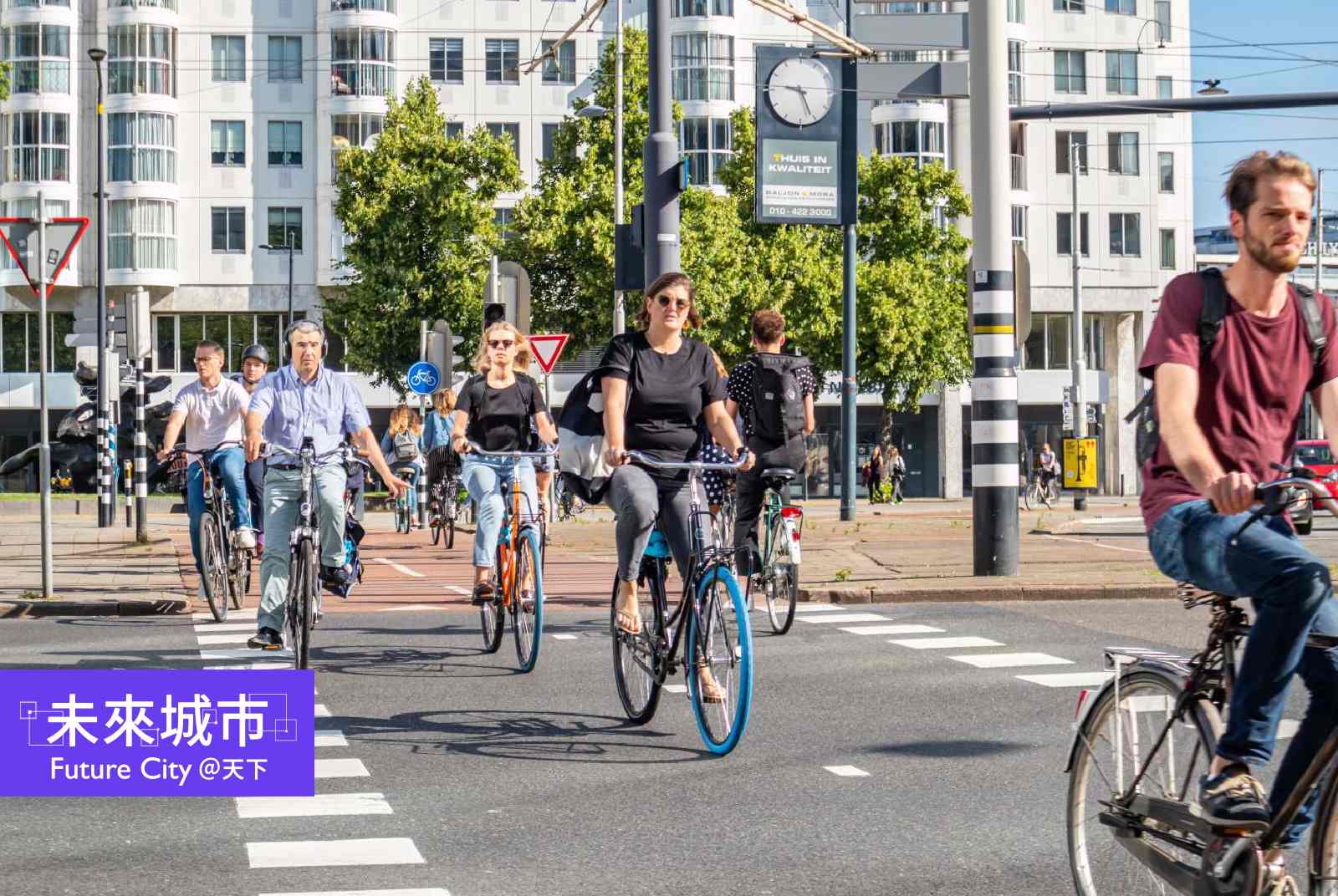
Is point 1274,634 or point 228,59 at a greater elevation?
point 228,59

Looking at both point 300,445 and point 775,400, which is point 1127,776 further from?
point 775,400

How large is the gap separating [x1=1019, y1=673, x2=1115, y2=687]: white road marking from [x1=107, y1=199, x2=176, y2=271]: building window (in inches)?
2067

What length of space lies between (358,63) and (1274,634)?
58.8m

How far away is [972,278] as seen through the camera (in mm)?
15711

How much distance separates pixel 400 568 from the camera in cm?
1933

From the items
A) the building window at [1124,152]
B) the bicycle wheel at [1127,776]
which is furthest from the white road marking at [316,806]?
the building window at [1124,152]

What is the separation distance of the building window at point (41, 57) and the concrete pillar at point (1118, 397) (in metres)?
33.9

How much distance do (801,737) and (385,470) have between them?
3.06 m

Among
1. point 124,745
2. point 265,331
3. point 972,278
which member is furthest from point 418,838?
point 265,331

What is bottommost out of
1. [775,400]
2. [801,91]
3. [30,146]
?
[775,400]

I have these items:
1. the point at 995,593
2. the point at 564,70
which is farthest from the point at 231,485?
the point at 564,70

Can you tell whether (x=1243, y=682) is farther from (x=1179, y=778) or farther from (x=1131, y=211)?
(x=1131, y=211)

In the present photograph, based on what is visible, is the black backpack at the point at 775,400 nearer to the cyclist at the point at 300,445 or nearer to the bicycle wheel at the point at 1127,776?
the cyclist at the point at 300,445

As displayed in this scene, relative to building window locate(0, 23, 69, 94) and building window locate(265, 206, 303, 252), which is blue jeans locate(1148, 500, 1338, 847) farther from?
building window locate(0, 23, 69, 94)
